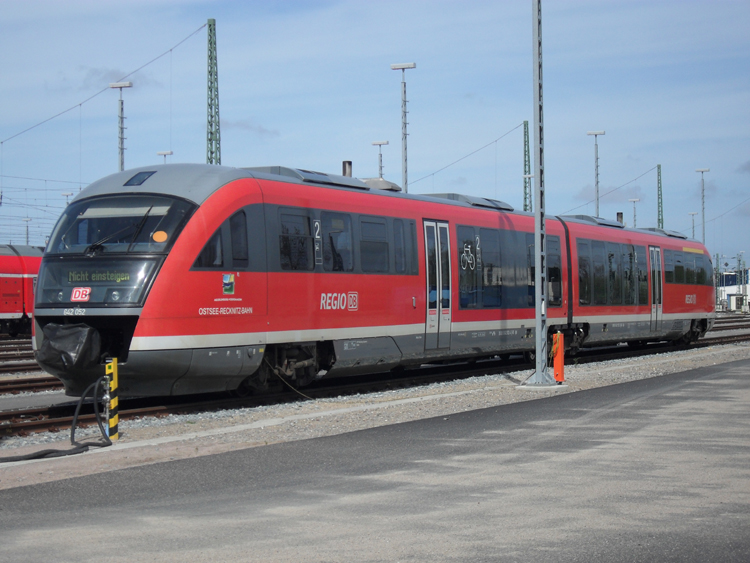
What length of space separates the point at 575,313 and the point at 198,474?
16.8 meters

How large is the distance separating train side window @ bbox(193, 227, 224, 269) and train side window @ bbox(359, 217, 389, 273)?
11.9 ft

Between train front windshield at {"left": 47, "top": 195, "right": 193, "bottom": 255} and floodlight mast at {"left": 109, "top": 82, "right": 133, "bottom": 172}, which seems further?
floodlight mast at {"left": 109, "top": 82, "right": 133, "bottom": 172}

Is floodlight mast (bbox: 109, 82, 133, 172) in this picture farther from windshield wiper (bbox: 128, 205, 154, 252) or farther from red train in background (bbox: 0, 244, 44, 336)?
windshield wiper (bbox: 128, 205, 154, 252)

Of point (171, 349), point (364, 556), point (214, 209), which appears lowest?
point (364, 556)

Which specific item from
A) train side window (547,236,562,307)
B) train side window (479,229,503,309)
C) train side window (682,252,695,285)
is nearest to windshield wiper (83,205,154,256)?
train side window (479,229,503,309)

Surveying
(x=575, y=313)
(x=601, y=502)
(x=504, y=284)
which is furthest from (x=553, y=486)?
(x=575, y=313)

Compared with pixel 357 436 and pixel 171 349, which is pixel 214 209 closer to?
pixel 171 349

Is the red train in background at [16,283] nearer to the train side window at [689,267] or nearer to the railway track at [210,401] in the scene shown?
the railway track at [210,401]

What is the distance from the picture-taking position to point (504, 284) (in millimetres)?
21125

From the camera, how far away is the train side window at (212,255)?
1324cm

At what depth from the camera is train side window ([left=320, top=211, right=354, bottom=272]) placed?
15.7 metres

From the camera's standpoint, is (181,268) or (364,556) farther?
(181,268)

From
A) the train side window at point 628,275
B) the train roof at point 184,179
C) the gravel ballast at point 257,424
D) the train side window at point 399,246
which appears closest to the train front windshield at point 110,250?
the train roof at point 184,179

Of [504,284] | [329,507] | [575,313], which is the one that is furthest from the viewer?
[575,313]
